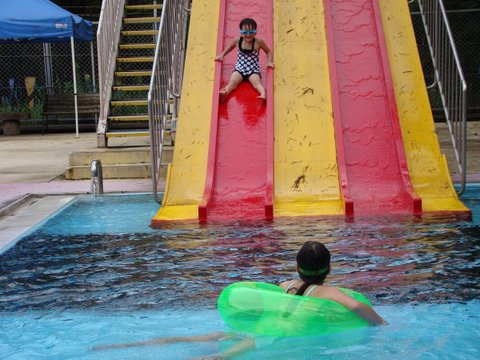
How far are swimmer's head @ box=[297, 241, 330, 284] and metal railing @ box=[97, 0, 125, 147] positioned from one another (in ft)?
30.8

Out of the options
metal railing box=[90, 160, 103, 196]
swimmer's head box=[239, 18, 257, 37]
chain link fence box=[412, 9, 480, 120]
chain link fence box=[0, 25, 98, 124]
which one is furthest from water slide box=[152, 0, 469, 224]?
chain link fence box=[0, 25, 98, 124]

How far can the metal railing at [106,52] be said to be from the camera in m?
14.1

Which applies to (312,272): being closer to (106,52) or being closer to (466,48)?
(106,52)

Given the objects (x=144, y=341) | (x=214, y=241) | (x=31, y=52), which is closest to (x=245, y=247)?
(x=214, y=241)

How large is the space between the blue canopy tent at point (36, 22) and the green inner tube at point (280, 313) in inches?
549

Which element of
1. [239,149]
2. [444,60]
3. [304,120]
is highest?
[444,60]

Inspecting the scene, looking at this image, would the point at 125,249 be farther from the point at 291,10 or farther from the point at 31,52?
the point at 31,52

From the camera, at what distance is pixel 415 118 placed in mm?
11031

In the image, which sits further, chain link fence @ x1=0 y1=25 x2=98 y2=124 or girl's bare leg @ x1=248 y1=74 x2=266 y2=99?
chain link fence @ x1=0 y1=25 x2=98 y2=124

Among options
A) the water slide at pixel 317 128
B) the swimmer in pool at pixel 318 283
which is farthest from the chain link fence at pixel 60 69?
the swimmer in pool at pixel 318 283

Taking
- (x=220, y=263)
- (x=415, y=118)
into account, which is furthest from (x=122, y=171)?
(x=220, y=263)

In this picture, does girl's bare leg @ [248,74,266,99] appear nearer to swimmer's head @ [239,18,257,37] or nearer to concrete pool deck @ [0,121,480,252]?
swimmer's head @ [239,18,257,37]

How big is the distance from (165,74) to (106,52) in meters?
2.47

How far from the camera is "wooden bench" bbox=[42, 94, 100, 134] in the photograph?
75.6ft
